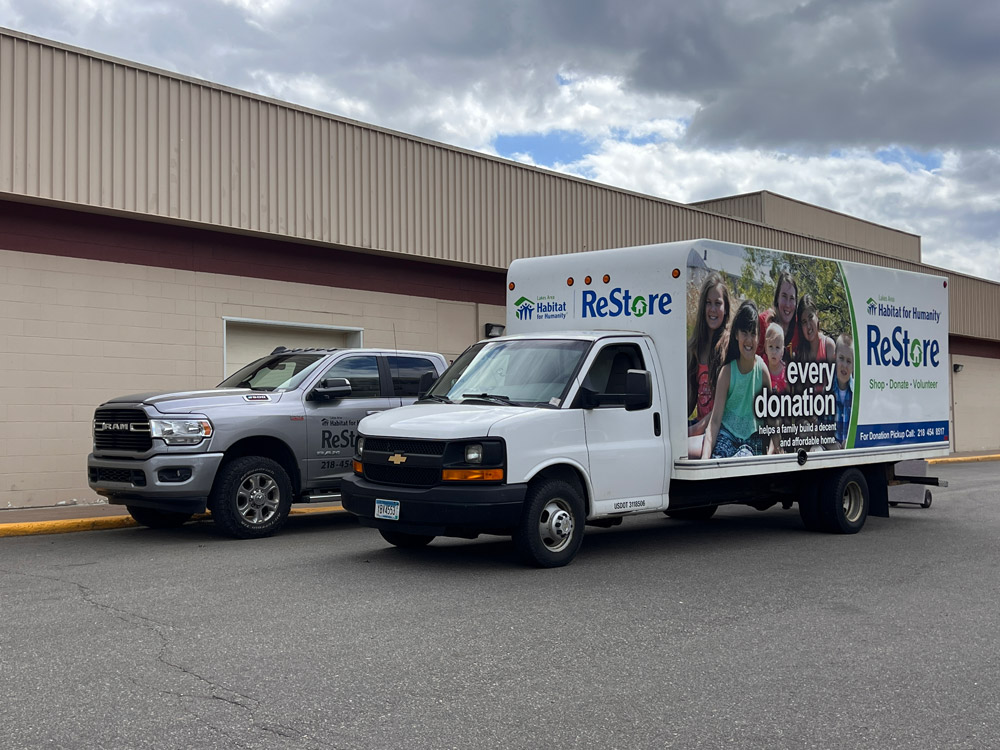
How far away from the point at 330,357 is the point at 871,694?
7962 mm

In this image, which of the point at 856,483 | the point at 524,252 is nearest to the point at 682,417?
the point at 856,483

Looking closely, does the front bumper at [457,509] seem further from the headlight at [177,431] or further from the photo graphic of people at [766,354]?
the headlight at [177,431]

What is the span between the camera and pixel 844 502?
11727 millimetres

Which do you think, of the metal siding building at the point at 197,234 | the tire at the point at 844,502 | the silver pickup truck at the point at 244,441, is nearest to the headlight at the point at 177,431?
the silver pickup truck at the point at 244,441

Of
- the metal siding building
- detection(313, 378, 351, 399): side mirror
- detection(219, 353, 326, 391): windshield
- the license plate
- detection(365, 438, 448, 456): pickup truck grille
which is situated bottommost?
the license plate

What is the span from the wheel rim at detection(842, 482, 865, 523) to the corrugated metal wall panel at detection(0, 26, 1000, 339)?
9234 mm

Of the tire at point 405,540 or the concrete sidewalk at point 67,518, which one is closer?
the tire at point 405,540

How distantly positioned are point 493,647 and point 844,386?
6.96 meters

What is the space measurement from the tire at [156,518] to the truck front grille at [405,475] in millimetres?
3520

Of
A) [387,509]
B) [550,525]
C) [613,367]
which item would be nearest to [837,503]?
[613,367]

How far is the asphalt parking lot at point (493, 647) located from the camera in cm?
468

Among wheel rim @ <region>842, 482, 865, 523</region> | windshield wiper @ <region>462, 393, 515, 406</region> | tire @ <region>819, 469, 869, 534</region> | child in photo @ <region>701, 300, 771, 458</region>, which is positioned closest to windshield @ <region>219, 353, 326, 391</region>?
windshield wiper @ <region>462, 393, 515, 406</region>

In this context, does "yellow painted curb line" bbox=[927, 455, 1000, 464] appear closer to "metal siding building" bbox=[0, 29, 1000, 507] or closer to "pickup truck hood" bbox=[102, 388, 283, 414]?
"metal siding building" bbox=[0, 29, 1000, 507]

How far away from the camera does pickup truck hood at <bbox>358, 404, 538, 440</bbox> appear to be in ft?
27.6
